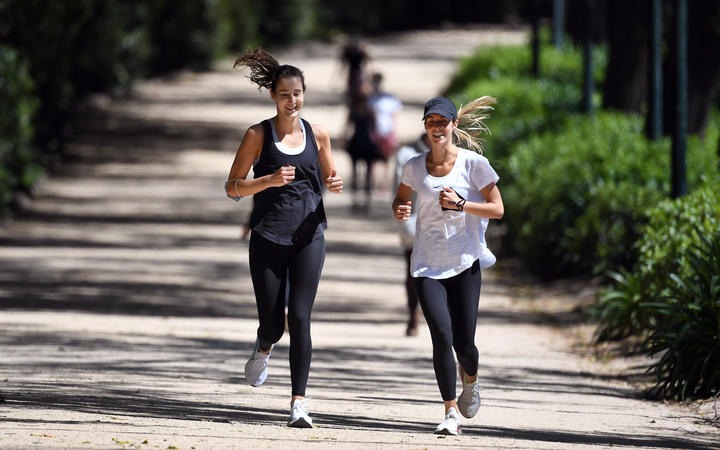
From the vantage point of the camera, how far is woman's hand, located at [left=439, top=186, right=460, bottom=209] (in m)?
6.71

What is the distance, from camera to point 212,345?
10.7m

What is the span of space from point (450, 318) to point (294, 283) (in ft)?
2.77

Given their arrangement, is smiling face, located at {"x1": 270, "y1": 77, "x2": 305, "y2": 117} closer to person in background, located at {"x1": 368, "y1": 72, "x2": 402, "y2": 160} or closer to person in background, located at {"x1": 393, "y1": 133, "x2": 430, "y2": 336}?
person in background, located at {"x1": 393, "y1": 133, "x2": 430, "y2": 336}

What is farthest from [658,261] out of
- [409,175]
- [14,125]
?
[14,125]

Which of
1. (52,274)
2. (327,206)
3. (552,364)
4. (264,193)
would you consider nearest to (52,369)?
(264,193)

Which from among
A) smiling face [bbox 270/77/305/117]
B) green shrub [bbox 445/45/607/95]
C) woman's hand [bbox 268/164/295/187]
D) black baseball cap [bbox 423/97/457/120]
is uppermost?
smiling face [bbox 270/77/305/117]

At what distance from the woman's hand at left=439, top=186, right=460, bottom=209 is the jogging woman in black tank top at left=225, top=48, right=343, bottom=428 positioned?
2.04 feet

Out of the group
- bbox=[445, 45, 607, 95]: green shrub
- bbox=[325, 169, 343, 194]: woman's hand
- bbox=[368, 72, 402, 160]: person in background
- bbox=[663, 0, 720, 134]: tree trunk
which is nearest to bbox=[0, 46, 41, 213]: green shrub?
bbox=[368, 72, 402, 160]: person in background

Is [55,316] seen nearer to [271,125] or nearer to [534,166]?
[271,125]

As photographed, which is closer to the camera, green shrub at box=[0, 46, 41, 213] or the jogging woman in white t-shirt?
the jogging woman in white t-shirt

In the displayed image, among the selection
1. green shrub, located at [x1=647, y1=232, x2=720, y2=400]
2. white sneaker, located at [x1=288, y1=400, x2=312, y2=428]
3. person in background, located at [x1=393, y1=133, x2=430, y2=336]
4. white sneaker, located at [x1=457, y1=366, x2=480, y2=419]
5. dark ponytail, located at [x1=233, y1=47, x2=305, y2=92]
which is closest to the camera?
white sneaker, located at [x1=288, y1=400, x2=312, y2=428]

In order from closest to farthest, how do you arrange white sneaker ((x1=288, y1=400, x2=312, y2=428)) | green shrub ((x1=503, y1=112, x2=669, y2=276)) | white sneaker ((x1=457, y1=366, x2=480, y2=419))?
white sneaker ((x1=288, y1=400, x2=312, y2=428)), white sneaker ((x1=457, y1=366, x2=480, y2=419)), green shrub ((x1=503, y1=112, x2=669, y2=276))

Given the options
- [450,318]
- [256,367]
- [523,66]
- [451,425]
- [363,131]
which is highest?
[450,318]

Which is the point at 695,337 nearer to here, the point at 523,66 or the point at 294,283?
the point at 294,283
